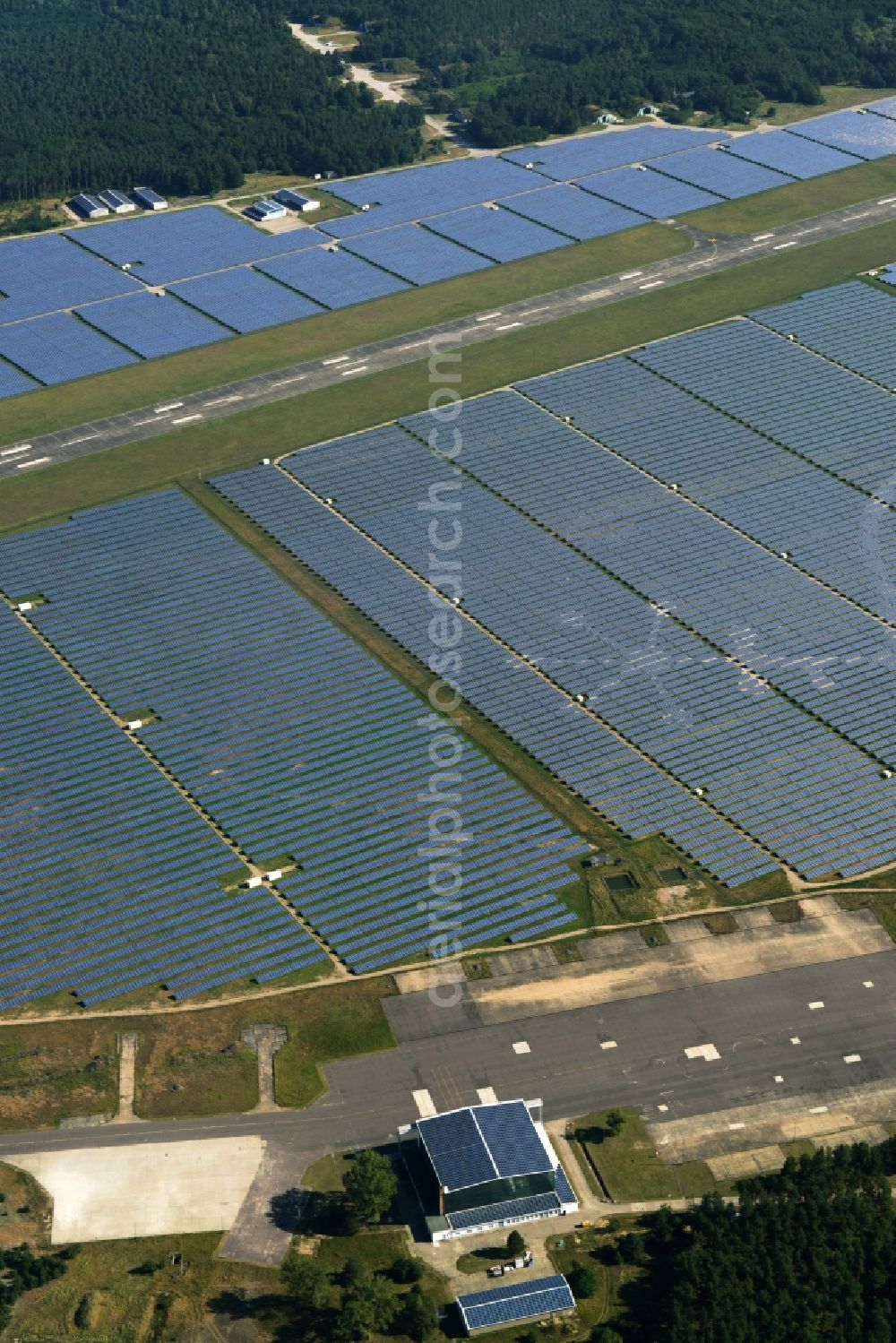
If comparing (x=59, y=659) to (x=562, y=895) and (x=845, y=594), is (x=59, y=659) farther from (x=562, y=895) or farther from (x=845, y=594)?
(x=845, y=594)

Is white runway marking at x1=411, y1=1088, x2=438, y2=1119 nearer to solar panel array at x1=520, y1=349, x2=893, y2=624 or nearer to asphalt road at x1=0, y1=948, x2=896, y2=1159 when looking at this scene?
asphalt road at x1=0, y1=948, x2=896, y2=1159

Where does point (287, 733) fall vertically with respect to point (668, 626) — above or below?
below

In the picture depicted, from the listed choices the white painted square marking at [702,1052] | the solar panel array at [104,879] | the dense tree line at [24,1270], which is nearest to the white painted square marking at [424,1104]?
the solar panel array at [104,879]

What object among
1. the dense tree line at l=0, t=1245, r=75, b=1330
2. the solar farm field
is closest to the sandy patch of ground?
the dense tree line at l=0, t=1245, r=75, b=1330

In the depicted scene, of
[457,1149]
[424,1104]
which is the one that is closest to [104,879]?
[424,1104]

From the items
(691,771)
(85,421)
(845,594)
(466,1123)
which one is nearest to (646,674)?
(691,771)

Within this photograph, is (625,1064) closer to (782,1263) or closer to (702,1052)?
(702,1052)
